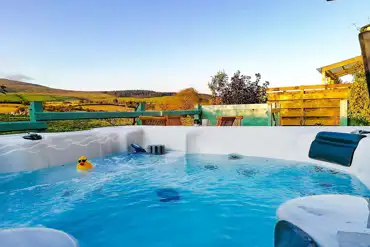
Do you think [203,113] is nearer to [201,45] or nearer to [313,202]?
[201,45]

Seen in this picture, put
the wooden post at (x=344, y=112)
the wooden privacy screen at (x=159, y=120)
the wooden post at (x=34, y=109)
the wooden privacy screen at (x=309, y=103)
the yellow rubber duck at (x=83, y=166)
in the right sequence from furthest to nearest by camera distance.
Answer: the wooden privacy screen at (x=309, y=103), the wooden post at (x=344, y=112), the wooden privacy screen at (x=159, y=120), the wooden post at (x=34, y=109), the yellow rubber duck at (x=83, y=166)

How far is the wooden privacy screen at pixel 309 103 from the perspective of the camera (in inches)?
269

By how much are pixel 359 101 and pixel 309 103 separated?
1.16 metres

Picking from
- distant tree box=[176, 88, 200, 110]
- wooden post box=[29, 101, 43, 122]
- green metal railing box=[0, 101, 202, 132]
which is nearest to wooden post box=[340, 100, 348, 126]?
distant tree box=[176, 88, 200, 110]

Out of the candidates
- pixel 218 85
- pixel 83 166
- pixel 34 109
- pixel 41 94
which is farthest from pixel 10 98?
pixel 218 85

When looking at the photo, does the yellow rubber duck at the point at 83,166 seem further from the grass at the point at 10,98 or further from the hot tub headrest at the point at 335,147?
the hot tub headrest at the point at 335,147

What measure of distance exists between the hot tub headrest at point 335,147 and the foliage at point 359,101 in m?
3.08

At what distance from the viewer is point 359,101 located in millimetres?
6180

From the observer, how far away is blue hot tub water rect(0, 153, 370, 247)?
1845mm

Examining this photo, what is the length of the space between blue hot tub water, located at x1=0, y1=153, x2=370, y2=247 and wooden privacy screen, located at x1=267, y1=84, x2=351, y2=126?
3.75 metres

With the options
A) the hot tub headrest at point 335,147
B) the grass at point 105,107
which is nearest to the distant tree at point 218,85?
the grass at point 105,107

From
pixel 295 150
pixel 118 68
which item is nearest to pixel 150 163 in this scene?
pixel 295 150

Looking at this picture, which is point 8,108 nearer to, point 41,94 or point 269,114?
point 41,94

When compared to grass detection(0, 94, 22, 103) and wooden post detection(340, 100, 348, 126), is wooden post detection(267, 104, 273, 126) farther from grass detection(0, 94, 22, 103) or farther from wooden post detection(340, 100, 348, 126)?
grass detection(0, 94, 22, 103)
